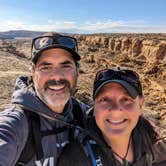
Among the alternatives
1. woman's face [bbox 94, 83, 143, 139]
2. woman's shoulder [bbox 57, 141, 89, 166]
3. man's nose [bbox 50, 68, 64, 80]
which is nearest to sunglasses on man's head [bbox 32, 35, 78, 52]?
man's nose [bbox 50, 68, 64, 80]

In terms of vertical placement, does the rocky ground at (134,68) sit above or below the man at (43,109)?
below

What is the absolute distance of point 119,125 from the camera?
2.71 m

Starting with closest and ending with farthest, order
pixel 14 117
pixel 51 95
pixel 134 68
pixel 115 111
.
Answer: pixel 14 117 < pixel 115 111 < pixel 51 95 < pixel 134 68

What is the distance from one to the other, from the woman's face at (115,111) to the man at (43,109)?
247mm

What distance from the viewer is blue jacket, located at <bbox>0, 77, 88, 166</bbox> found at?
2273 mm

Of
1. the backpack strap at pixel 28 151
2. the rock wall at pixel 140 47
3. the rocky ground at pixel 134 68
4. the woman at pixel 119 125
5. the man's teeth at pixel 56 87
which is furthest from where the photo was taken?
the rock wall at pixel 140 47

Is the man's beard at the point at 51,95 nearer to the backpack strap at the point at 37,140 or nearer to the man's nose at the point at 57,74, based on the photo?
the man's nose at the point at 57,74

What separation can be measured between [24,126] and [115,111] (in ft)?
2.10

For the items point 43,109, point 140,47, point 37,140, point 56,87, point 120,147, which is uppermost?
point 56,87

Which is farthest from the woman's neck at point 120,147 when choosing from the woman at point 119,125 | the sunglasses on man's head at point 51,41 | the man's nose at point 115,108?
the sunglasses on man's head at point 51,41

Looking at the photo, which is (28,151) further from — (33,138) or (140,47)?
(140,47)

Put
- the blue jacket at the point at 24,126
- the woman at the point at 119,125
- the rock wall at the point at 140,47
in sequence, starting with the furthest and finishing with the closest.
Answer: the rock wall at the point at 140,47 → the woman at the point at 119,125 → the blue jacket at the point at 24,126

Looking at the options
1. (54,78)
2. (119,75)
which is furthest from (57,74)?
(119,75)

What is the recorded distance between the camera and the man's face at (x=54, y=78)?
288 cm
